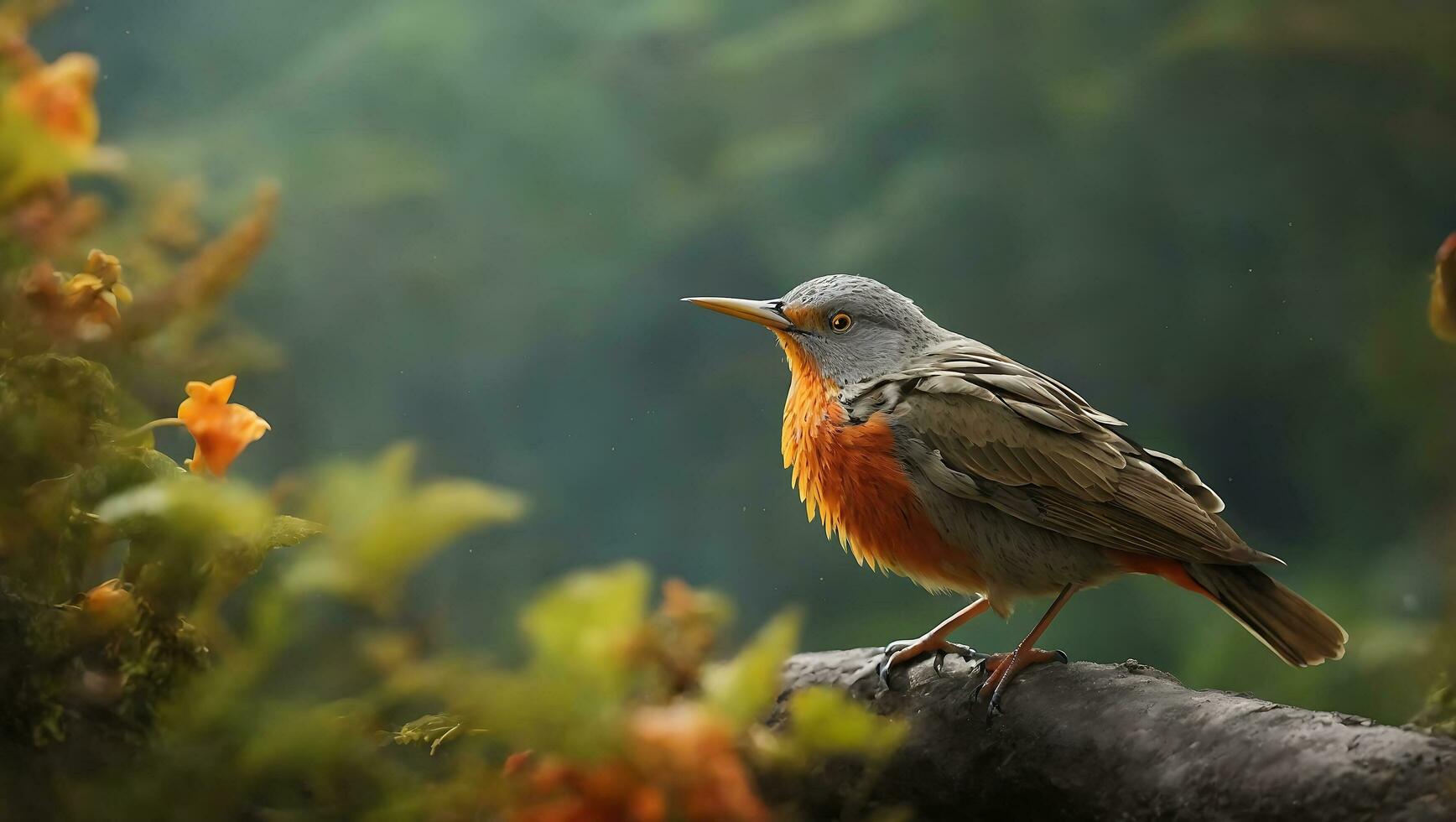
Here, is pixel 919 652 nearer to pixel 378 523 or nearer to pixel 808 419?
pixel 808 419

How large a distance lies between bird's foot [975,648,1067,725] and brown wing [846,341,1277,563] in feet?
0.61

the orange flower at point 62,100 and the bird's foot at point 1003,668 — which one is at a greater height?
the bird's foot at point 1003,668

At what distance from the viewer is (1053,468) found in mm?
1621

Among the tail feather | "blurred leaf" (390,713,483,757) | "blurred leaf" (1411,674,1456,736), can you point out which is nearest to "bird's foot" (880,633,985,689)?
the tail feather

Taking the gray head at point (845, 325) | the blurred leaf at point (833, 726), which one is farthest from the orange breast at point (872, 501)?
the blurred leaf at point (833, 726)

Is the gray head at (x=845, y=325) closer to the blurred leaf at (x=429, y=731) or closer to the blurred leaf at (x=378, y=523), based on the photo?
the blurred leaf at (x=429, y=731)

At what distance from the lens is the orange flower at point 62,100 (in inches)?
22.2

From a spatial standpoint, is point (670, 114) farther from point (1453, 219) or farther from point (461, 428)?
point (1453, 219)

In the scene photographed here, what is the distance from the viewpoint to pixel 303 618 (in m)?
0.49

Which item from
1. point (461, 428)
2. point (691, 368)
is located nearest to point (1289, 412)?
point (691, 368)

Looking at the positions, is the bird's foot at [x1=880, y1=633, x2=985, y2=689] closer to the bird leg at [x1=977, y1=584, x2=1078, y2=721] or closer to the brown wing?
the bird leg at [x1=977, y1=584, x2=1078, y2=721]

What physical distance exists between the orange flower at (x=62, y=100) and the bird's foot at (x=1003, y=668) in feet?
3.88

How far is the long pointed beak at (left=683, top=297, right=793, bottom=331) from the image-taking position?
5.98 ft

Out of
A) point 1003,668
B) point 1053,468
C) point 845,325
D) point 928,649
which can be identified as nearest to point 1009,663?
point 1003,668
